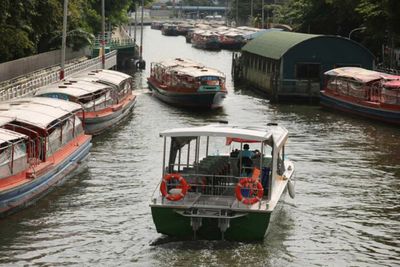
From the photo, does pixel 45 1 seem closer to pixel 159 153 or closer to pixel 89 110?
pixel 89 110

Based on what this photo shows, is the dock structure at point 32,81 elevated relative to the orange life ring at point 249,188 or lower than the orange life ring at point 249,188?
lower

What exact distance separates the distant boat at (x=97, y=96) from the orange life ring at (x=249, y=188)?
17.9 meters

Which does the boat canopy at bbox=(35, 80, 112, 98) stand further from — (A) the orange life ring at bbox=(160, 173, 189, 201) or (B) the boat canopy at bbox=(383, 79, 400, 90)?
(A) the orange life ring at bbox=(160, 173, 189, 201)

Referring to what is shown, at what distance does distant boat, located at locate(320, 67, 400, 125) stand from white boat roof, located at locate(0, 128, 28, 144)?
25.3m

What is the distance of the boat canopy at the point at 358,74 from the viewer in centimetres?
5250

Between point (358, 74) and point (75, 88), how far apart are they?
1811 centimetres

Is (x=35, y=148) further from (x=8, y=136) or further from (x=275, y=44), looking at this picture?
(x=275, y=44)

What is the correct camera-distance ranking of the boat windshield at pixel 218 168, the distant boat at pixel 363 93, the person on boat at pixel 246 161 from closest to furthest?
the boat windshield at pixel 218 168 → the person on boat at pixel 246 161 → the distant boat at pixel 363 93

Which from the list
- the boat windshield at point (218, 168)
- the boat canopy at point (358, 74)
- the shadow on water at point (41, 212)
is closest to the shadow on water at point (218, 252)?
the boat windshield at point (218, 168)

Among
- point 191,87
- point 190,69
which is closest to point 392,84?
point 191,87

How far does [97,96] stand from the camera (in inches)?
1793

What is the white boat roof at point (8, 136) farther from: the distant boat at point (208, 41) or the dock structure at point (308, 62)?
the distant boat at point (208, 41)

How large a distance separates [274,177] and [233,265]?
3518mm

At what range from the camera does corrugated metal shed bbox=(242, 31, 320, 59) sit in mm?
60656
